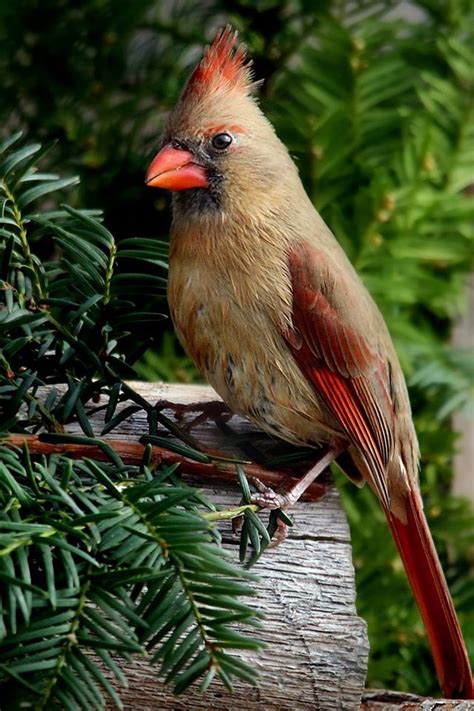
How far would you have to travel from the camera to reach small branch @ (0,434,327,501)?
3.67 feet

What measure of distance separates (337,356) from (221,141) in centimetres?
31

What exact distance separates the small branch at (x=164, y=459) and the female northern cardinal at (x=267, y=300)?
0.03 metres

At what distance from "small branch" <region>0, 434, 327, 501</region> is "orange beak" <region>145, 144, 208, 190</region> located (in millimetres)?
346

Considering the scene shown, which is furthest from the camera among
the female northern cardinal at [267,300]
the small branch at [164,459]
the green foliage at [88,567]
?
the female northern cardinal at [267,300]

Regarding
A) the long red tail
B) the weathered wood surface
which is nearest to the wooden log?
the weathered wood surface

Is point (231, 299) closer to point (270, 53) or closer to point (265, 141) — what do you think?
point (265, 141)

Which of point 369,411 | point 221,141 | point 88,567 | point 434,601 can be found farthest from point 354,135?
point 88,567

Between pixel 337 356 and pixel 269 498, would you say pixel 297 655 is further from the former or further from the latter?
pixel 337 356

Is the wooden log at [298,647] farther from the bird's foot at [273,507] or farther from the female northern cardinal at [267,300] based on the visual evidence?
the female northern cardinal at [267,300]

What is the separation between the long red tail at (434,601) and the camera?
1401 mm

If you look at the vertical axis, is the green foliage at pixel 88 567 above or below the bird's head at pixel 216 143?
below

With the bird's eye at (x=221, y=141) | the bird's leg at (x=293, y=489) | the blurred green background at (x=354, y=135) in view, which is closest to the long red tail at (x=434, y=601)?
the bird's leg at (x=293, y=489)

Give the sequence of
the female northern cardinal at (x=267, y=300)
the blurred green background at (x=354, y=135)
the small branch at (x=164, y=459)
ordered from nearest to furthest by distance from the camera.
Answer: the small branch at (x=164, y=459) → the female northern cardinal at (x=267, y=300) → the blurred green background at (x=354, y=135)

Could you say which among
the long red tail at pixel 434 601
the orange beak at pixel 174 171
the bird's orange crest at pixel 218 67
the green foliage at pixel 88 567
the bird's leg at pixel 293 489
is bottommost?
the long red tail at pixel 434 601
